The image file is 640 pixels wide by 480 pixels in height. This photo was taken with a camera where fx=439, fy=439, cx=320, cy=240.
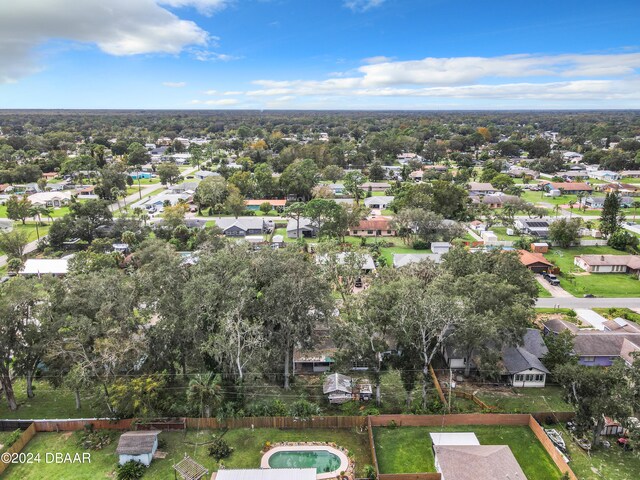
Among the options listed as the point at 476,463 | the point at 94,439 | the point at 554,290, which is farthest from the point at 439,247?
the point at 94,439

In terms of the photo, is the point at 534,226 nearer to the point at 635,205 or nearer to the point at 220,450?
the point at 635,205

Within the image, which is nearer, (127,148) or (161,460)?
(161,460)

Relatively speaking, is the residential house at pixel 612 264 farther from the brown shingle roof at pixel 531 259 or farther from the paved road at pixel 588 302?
the paved road at pixel 588 302

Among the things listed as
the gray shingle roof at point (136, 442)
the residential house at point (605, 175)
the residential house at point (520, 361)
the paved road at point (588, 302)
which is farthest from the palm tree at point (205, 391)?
the residential house at point (605, 175)

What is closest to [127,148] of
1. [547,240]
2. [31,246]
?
[31,246]

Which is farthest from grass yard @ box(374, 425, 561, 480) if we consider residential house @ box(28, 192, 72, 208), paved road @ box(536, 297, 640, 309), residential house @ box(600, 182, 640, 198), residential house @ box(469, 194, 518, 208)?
residential house @ box(28, 192, 72, 208)

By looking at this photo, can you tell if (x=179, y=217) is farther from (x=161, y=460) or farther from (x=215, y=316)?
(x=161, y=460)
